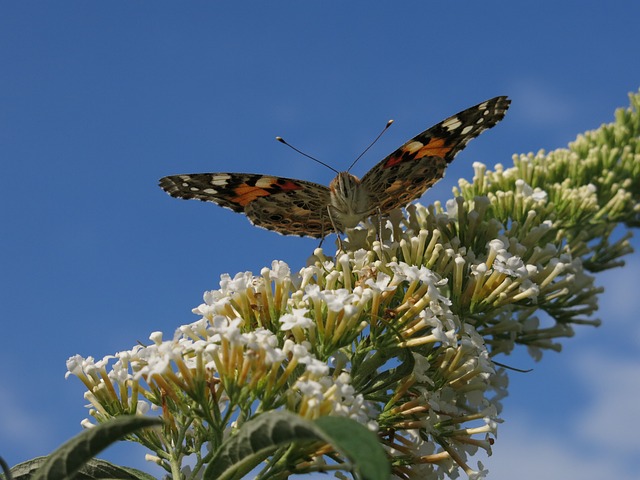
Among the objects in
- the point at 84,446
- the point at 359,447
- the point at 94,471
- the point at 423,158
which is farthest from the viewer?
the point at 423,158

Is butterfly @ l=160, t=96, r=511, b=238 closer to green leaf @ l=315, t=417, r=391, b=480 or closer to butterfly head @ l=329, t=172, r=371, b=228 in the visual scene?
butterfly head @ l=329, t=172, r=371, b=228

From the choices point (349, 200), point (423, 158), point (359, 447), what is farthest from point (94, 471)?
point (423, 158)

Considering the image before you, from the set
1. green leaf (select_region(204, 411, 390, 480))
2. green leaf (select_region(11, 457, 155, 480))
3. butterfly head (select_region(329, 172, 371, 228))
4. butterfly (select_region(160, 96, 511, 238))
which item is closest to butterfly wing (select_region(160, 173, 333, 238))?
butterfly (select_region(160, 96, 511, 238))

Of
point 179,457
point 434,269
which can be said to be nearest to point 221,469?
point 179,457

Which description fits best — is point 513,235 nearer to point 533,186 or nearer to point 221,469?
point 533,186

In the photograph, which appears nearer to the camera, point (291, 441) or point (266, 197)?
point (291, 441)

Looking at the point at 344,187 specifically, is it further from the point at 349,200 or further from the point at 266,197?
the point at 266,197

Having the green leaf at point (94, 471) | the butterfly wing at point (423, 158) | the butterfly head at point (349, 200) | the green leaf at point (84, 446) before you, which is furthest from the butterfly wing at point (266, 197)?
the green leaf at point (84, 446)
